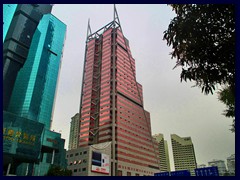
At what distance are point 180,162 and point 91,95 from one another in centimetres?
9376

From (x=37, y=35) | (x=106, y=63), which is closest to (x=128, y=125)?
(x=106, y=63)

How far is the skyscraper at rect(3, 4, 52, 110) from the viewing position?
6581 cm

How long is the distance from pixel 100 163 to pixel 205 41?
5287cm

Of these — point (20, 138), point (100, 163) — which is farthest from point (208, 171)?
point (20, 138)

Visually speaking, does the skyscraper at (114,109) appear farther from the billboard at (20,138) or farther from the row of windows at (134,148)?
the billboard at (20,138)

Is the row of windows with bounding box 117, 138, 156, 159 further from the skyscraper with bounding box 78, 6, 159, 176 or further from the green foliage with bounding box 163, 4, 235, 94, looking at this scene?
the green foliage with bounding box 163, 4, 235, 94

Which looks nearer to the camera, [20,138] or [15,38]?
[20,138]

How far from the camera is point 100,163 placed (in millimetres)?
56375

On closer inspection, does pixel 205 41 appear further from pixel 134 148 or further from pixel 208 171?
pixel 134 148

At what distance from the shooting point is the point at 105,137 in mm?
67438

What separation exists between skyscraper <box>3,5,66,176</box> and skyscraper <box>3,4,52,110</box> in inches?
46.4

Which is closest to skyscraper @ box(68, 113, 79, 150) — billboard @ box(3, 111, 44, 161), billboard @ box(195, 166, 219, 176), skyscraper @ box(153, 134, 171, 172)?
skyscraper @ box(153, 134, 171, 172)

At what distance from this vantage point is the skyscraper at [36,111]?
165 ft
